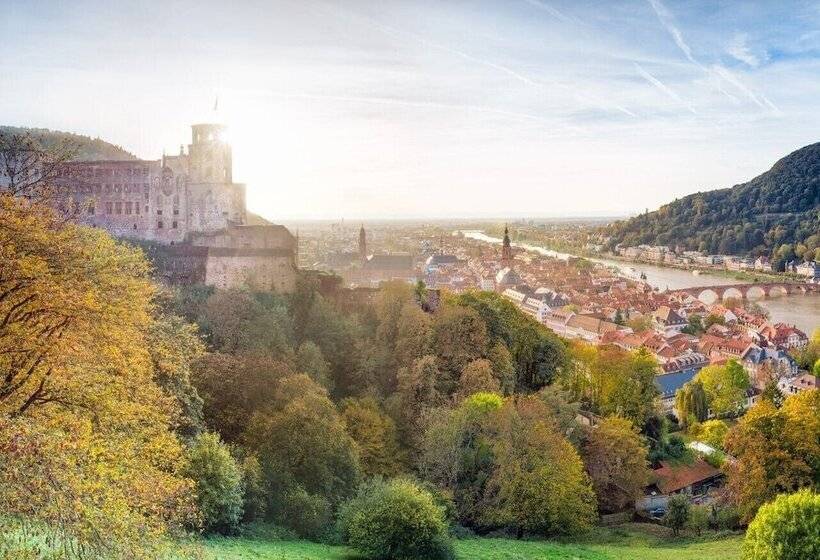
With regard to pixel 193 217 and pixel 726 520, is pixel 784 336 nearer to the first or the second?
pixel 726 520

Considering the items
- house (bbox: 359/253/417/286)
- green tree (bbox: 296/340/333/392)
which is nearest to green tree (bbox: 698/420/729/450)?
green tree (bbox: 296/340/333/392)

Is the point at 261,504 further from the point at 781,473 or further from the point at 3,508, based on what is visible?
the point at 781,473

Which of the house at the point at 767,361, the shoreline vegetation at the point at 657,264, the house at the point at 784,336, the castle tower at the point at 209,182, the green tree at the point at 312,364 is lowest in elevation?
the house at the point at 767,361

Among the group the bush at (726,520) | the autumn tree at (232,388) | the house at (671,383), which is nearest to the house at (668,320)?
the house at (671,383)

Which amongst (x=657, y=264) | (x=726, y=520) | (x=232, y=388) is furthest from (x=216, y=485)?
(x=657, y=264)

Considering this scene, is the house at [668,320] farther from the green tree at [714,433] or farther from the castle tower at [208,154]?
the castle tower at [208,154]
